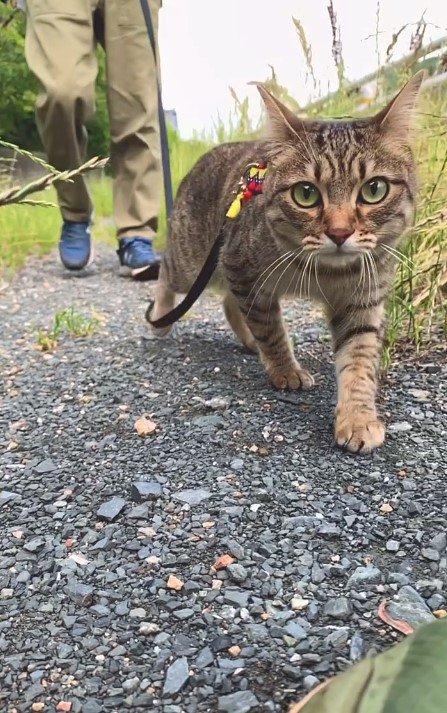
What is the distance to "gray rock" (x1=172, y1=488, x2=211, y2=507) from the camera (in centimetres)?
131

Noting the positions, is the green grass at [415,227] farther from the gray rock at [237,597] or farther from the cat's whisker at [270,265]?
the gray rock at [237,597]

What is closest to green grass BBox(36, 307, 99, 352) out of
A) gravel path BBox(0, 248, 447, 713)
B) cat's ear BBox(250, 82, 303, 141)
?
gravel path BBox(0, 248, 447, 713)

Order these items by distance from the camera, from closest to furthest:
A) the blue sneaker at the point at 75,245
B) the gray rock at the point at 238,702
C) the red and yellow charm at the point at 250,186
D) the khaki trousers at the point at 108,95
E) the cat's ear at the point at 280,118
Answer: the gray rock at the point at 238,702 < the cat's ear at the point at 280,118 < the red and yellow charm at the point at 250,186 < the khaki trousers at the point at 108,95 < the blue sneaker at the point at 75,245

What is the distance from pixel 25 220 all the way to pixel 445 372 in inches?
156

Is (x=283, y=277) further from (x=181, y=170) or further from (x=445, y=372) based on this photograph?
(x=181, y=170)

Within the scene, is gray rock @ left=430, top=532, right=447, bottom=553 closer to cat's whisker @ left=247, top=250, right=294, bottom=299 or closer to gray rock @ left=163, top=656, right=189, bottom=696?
gray rock @ left=163, top=656, right=189, bottom=696

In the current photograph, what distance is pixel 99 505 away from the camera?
1325mm

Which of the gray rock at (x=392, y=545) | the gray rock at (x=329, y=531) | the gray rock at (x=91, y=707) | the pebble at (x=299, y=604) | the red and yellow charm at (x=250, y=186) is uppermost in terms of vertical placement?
the red and yellow charm at (x=250, y=186)

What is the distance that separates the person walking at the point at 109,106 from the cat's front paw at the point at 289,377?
1.91 meters

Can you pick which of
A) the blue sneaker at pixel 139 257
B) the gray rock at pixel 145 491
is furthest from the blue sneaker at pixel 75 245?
the gray rock at pixel 145 491

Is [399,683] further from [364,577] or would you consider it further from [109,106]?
[109,106]

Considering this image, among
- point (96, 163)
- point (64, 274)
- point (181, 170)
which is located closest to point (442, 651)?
point (96, 163)

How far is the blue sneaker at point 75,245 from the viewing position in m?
3.93

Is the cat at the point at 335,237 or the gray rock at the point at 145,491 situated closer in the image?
the gray rock at the point at 145,491
